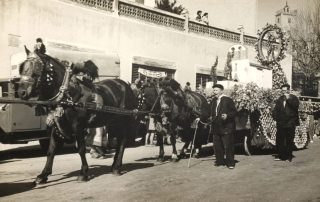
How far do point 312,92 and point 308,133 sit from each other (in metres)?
16.3

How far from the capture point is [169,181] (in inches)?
302

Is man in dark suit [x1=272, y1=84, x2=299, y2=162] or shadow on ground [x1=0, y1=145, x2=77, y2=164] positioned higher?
man in dark suit [x1=272, y1=84, x2=299, y2=162]

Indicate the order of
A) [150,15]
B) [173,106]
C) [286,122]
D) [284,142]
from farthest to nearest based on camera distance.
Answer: [150,15] < [284,142] < [286,122] < [173,106]

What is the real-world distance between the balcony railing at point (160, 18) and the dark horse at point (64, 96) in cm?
862

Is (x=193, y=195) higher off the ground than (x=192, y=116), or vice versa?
(x=192, y=116)

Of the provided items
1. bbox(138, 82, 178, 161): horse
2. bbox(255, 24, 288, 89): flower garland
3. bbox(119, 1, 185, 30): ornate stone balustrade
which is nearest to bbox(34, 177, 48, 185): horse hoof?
bbox(138, 82, 178, 161): horse

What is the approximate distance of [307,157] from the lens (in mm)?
11398

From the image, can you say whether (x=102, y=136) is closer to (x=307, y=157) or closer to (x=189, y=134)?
(x=189, y=134)

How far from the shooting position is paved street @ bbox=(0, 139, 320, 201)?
21.1 ft

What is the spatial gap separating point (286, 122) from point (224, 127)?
219cm

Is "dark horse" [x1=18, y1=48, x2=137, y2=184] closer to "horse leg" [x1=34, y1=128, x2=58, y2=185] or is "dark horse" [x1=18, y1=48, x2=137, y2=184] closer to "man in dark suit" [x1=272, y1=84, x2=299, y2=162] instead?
"horse leg" [x1=34, y1=128, x2=58, y2=185]

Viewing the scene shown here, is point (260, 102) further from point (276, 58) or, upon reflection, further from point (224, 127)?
point (276, 58)

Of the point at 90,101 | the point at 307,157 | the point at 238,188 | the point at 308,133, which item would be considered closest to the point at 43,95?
the point at 90,101

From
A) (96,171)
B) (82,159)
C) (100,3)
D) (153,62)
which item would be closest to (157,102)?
(96,171)
